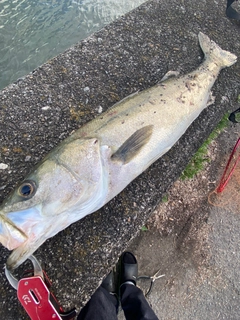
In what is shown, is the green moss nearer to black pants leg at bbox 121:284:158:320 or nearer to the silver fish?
the silver fish

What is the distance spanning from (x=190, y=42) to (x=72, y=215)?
276 centimetres

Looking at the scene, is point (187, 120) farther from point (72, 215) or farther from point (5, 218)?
point (5, 218)

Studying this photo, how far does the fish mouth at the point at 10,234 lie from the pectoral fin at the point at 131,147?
3.06 feet

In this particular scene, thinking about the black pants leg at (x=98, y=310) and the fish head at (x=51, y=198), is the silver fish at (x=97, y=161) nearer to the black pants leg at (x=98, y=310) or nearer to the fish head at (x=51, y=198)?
the fish head at (x=51, y=198)

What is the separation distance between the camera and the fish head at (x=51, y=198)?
2055 millimetres

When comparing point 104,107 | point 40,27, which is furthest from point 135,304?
point 40,27

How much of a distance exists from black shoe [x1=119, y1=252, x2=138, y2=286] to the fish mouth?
159cm

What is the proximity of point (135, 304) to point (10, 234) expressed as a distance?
1.73m

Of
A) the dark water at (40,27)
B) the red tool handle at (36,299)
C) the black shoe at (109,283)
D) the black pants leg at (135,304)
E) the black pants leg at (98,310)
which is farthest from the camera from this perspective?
the dark water at (40,27)

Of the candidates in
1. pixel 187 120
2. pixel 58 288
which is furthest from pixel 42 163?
pixel 187 120

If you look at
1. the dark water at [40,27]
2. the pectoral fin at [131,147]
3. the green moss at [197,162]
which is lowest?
the green moss at [197,162]

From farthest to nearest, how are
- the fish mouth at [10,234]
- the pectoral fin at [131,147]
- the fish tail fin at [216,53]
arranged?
the fish tail fin at [216,53] → the pectoral fin at [131,147] → the fish mouth at [10,234]

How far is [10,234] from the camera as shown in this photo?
2.00 metres

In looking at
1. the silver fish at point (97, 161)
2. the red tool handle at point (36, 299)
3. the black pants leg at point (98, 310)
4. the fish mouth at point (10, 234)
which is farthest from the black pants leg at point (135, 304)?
the fish mouth at point (10, 234)
